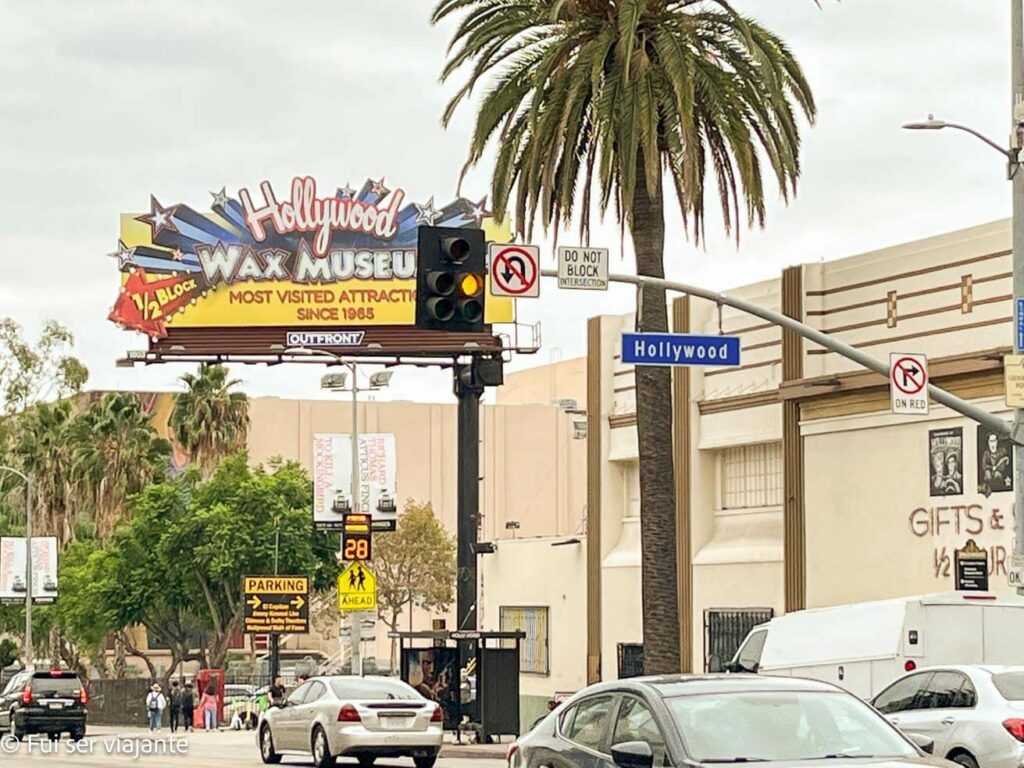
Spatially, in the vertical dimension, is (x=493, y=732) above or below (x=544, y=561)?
below

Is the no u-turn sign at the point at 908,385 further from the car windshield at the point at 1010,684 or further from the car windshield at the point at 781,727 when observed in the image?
the car windshield at the point at 781,727

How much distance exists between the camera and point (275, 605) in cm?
6062

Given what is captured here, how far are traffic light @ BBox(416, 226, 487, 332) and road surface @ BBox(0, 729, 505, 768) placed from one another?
1104 cm

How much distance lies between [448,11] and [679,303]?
364 inches

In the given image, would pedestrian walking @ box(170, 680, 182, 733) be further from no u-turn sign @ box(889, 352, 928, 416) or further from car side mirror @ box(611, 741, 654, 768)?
car side mirror @ box(611, 741, 654, 768)

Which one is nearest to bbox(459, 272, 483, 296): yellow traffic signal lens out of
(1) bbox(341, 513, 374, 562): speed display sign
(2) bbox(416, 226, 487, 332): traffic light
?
(2) bbox(416, 226, 487, 332): traffic light

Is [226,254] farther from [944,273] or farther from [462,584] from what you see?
[944,273]

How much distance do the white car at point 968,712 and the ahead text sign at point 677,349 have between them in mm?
7016

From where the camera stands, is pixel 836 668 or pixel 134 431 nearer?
pixel 836 668

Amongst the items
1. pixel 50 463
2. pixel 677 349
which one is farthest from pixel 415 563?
pixel 677 349

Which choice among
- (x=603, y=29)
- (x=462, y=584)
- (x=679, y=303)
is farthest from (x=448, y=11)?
(x=462, y=584)

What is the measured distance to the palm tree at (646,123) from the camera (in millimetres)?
31156

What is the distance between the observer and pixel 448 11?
110ft

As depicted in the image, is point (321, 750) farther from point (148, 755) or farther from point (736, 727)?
point (736, 727)
